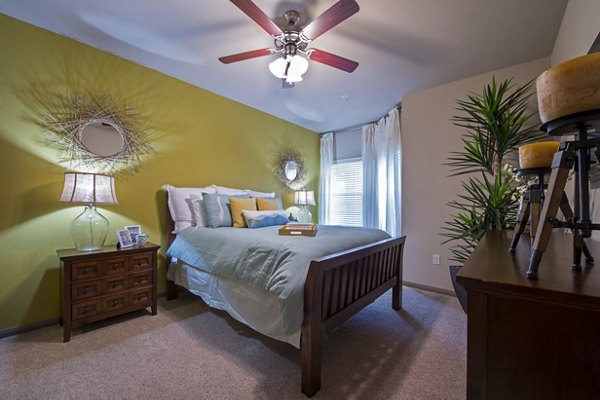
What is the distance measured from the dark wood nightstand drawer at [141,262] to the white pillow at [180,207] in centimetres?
46

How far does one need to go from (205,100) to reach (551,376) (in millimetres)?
3683

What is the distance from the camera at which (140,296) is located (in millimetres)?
2326

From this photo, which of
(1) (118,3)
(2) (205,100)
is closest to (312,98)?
(2) (205,100)

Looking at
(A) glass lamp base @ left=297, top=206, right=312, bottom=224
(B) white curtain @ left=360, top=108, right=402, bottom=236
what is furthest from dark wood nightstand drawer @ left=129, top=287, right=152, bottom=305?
(B) white curtain @ left=360, top=108, right=402, bottom=236

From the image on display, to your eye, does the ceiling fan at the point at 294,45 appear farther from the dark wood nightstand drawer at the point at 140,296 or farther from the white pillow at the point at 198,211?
the dark wood nightstand drawer at the point at 140,296

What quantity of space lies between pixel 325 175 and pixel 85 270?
3785 mm

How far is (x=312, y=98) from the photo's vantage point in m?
3.45

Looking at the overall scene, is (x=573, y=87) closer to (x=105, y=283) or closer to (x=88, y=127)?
(x=105, y=283)

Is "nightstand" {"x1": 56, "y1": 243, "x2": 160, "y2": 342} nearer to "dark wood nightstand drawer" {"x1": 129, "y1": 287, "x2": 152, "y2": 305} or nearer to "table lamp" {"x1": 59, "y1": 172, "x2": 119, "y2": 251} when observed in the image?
"dark wood nightstand drawer" {"x1": 129, "y1": 287, "x2": 152, "y2": 305}

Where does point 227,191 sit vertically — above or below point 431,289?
above

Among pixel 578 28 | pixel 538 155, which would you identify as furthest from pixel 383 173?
pixel 538 155

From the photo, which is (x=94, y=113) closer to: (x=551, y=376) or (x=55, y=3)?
(x=55, y=3)

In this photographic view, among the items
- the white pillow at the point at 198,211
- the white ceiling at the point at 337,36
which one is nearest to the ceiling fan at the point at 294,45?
the white ceiling at the point at 337,36

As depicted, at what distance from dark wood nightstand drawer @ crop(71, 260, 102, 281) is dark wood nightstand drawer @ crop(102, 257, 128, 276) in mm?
48
